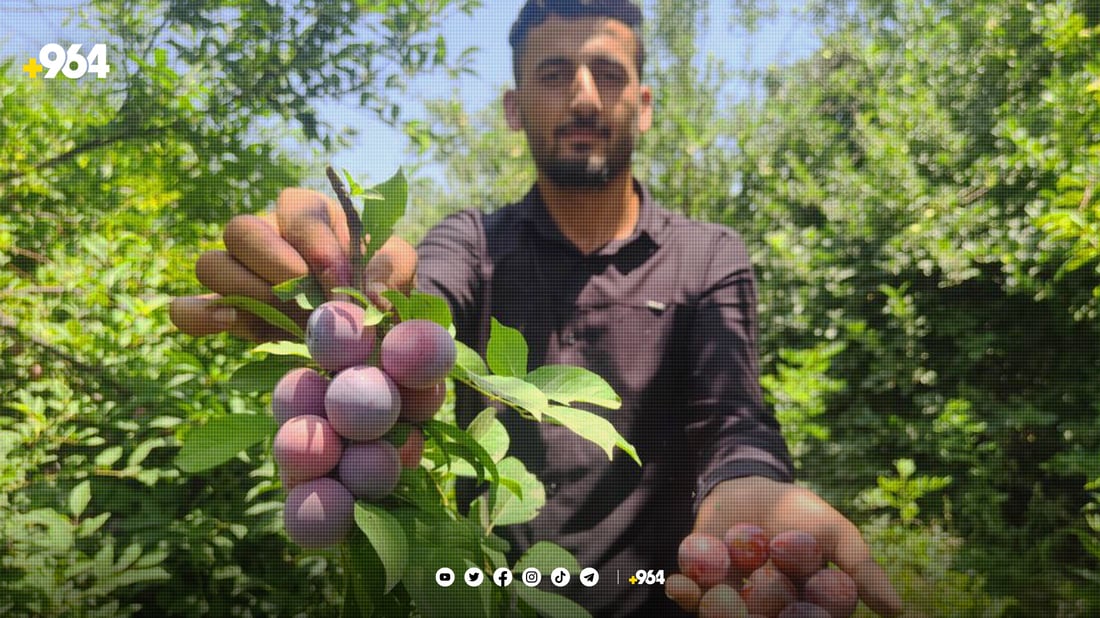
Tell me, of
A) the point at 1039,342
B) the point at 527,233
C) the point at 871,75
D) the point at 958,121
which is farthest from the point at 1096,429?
the point at 527,233

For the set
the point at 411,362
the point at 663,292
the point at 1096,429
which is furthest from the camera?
the point at 1096,429

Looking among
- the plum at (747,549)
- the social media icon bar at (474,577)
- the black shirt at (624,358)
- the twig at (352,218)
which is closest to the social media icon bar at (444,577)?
the social media icon bar at (474,577)

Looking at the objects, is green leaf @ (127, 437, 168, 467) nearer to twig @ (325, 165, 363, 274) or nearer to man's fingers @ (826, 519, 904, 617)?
twig @ (325, 165, 363, 274)

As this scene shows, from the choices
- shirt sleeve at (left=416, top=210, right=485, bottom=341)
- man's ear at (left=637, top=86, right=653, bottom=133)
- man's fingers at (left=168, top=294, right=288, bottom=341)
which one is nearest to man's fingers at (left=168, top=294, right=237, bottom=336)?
man's fingers at (left=168, top=294, right=288, bottom=341)

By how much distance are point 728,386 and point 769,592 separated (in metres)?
0.21

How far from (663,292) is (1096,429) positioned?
0.52 m

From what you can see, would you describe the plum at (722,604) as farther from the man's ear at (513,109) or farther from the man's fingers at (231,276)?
the man's ear at (513,109)

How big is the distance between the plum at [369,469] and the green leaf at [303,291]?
5cm

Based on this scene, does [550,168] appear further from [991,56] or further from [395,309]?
[991,56]

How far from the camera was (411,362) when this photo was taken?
0.75ft

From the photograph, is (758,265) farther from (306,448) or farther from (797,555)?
(306,448)

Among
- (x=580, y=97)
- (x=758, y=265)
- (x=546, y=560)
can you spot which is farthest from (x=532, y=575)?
(x=758, y=265)

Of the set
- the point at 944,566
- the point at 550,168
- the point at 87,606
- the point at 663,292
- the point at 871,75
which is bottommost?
the point at 944,566

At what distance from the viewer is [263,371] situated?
26 cm
